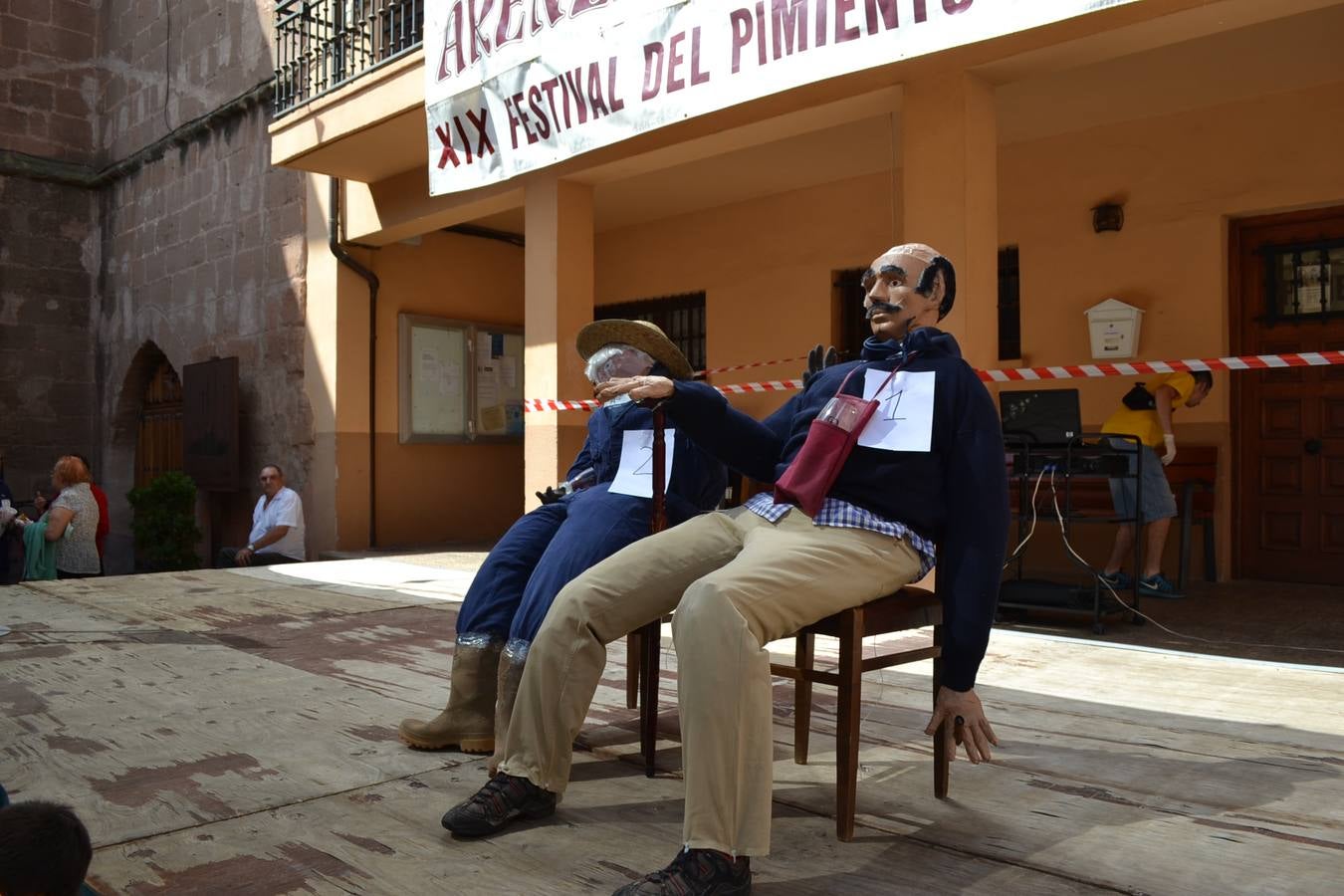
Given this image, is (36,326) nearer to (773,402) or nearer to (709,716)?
(773,402)

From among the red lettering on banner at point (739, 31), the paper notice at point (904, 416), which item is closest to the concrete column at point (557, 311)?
the red lettering on banner at point (739, 31)

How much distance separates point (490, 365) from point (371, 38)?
3.28 m

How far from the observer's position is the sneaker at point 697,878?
1.72 m

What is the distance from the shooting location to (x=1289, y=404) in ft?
21.6

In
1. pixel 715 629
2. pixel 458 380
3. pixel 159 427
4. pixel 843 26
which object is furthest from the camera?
pixel 159 427

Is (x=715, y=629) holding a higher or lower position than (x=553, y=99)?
lower

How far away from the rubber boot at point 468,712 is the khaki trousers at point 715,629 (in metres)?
0.55

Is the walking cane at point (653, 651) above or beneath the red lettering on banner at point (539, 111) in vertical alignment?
beneath

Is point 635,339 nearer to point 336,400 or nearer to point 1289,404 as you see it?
point 1289,404

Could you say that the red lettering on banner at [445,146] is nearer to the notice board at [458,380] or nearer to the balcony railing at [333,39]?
the balcony railing at [333,39]

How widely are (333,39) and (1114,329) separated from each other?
254 inches

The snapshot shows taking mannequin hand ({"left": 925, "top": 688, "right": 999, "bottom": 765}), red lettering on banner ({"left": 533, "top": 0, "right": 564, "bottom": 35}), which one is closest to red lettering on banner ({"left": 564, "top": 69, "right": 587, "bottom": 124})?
red lettering on banner ({"left": 533, "top": 0, "right": 564, "bottom": 35})

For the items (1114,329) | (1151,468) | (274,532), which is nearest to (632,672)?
(1151,468)

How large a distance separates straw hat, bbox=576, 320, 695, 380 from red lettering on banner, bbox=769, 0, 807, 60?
8.90ft
